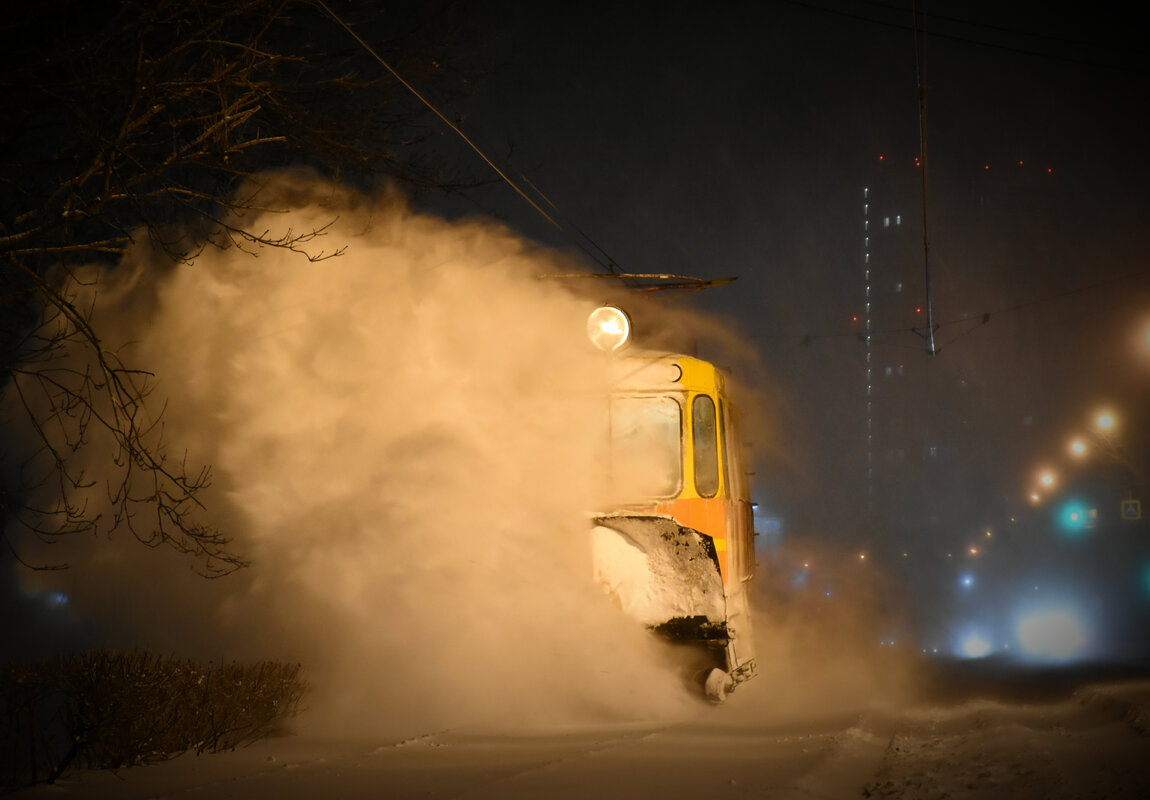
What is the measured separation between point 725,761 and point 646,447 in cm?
403

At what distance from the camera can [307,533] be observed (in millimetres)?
10109

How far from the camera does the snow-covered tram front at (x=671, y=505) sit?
9.28m

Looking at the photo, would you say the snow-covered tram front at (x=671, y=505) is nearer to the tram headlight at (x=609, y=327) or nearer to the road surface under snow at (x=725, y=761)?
the tram headlight at (x=609, y=327)

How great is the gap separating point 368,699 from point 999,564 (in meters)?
60.7

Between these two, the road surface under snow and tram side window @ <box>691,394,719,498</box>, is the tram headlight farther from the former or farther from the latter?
the road surface under snow

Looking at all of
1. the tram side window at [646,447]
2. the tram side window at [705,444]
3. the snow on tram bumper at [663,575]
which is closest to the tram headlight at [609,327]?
the tram side window at [646,447]

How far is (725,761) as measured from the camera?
6.53 meters

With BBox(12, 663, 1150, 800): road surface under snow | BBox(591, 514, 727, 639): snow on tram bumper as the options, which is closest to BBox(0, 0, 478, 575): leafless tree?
BBox(12, 663, 1150, 800): road surface under snow

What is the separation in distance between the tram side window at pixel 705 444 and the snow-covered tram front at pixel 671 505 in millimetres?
11

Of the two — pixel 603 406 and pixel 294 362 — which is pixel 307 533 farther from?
pixel 603 406

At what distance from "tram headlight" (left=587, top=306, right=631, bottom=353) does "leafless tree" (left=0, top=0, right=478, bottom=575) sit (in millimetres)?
2398

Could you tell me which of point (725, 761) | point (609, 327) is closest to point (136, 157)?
point (609, 327)

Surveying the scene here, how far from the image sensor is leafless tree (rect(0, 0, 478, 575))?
22.7 feet

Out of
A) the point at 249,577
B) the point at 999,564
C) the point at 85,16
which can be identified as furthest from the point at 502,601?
the point at 999,564
